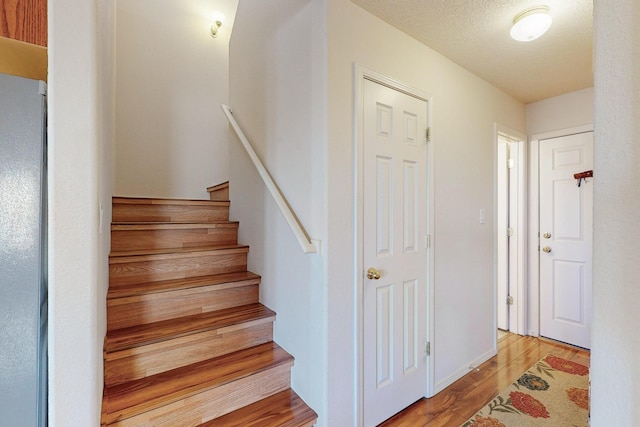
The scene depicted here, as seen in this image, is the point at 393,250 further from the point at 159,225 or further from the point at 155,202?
the point at 155,202

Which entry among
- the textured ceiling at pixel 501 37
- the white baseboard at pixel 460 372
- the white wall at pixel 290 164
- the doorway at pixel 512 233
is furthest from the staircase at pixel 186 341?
the doorway at pixel 512 233

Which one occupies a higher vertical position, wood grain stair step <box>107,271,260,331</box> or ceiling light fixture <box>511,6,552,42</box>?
ceiling light fixture <box>511,6,552,42</box>

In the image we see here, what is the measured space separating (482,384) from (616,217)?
85.2 inches

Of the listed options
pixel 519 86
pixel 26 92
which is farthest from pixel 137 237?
pixel 519 86

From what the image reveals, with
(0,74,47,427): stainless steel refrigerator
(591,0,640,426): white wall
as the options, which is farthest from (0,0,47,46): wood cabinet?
(591,0,640,426): white wall

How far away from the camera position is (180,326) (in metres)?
1.60

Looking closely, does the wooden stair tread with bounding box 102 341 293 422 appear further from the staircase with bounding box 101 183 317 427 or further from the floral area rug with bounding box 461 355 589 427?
the floral area rug with bounding box 461 355 589 427

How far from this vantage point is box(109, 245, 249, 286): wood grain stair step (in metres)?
1.75

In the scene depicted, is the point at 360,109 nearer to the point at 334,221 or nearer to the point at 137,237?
the point at 334,221

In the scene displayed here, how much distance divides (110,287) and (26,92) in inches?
48.0

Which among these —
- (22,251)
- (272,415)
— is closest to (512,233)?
(272,415)

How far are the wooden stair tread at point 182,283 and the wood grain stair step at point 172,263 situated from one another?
0.04m

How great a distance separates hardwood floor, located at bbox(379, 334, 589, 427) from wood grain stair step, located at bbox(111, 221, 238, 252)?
5.72 ft

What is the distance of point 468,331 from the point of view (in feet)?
7.40
